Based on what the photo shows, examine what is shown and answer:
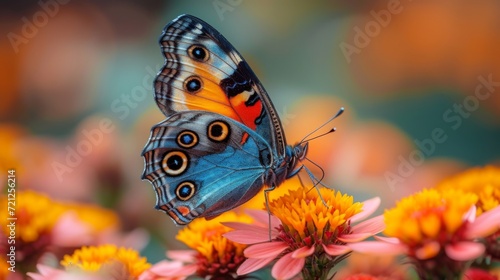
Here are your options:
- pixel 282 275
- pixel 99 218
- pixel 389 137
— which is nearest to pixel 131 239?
pixel 99 218

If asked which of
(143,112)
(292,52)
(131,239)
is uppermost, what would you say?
(292,52)

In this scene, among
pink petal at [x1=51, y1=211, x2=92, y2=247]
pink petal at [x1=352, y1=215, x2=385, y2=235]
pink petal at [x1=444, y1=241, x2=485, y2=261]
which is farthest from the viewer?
pink petal at [x1=51, y1=211, x2=92, y2=247]

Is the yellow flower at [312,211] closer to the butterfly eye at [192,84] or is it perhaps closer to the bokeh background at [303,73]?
the butterfly eye at [192,84]

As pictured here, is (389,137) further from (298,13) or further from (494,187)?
(494,187)

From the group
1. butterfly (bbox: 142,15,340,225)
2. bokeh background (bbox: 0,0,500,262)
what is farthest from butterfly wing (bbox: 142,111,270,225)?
bokeh background (bbox: 0,0,500,262)

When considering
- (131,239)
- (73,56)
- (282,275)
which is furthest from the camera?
(73,56)

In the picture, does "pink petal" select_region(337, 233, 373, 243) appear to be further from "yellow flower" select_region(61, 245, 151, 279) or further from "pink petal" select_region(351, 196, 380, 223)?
"yellow flower" select_region(61, 245, 151, 279)
